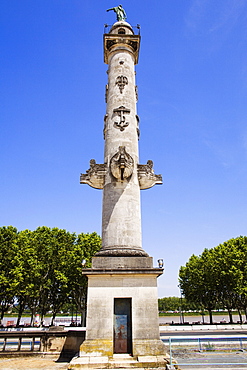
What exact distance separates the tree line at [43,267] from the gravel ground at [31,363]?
20455 mm

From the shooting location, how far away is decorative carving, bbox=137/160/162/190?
52.4 feet

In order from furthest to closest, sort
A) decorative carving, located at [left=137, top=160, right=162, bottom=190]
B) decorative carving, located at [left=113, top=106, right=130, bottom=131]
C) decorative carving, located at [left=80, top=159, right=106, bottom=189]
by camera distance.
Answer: decorative carving, located at [left=113, top=106, right=130, bottom=131], decorative carving, located at [left=137, top=160, right=162, bottom=190], decorative carving, located at [left=80, top=159, right=106, bottom=189]

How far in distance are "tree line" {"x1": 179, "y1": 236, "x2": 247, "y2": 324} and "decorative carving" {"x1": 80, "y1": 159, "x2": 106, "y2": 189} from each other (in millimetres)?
33942

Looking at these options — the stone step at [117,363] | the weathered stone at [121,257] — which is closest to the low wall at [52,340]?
the weathered stone at [121,257]

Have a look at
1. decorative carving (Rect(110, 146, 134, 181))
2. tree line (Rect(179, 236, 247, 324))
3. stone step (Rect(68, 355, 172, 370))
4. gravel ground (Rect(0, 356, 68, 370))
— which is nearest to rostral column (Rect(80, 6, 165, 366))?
decorative carving (Rect(110, 146, 134, 181))

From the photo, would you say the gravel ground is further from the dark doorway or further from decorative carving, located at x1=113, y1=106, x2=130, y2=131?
decorative carving, located at x1=113, y1=106, x2=130, y2=131

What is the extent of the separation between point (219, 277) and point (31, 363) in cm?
3751

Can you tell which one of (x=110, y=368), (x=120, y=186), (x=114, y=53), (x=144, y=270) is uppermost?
(x=114, y=53)

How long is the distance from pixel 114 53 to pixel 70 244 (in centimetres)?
2940

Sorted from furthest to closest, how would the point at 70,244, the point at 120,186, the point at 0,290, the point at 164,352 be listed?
the point at 70,244
the point at 0,290
the point at 120,186
the point at 164,352

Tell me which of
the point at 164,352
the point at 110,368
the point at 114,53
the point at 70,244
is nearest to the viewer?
the point at 110,368

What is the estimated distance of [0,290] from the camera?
113 ft

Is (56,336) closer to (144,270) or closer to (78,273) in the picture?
(144,270)

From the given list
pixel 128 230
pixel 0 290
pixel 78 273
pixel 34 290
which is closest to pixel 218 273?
pixel 78 273
